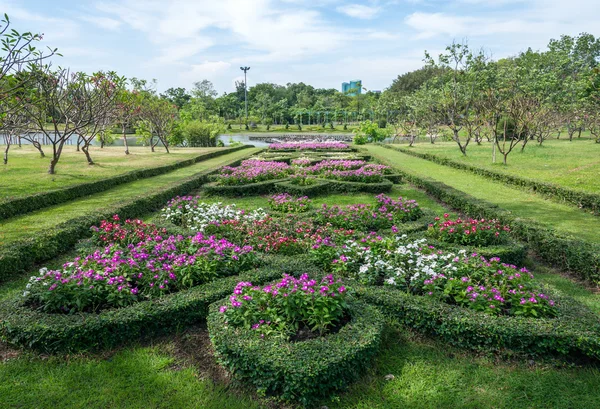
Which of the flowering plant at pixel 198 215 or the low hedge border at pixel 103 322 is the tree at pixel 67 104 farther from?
the low hedge border at pixel 103 322

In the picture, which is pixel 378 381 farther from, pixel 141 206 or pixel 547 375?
pixel 141 206

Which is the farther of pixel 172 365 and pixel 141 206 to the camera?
pixel 141 206

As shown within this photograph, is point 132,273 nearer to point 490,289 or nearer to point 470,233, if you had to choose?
point 490,289

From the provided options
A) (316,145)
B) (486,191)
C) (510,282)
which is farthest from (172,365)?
(316,145)

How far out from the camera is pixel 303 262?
4.97m

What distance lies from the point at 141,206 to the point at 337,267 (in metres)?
5.48

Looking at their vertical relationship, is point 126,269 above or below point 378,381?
above

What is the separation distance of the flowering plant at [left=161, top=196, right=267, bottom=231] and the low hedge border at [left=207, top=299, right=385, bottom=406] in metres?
3.58

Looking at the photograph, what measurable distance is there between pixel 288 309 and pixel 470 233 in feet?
11.7

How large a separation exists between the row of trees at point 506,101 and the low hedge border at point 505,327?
37.8 ft

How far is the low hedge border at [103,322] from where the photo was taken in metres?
3.44

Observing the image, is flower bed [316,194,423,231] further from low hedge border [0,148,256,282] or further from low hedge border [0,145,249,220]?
low hedge border [0,145,249,220]

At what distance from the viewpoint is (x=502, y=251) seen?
5266 mm

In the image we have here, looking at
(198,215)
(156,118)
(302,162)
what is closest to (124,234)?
(198,215)
